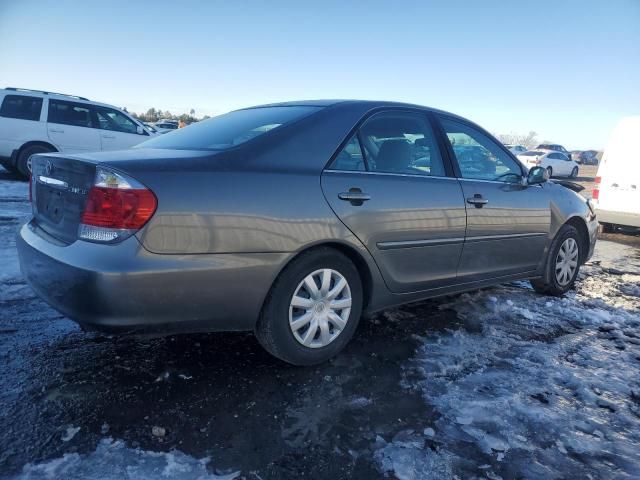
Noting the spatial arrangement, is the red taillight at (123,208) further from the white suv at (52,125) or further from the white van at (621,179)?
the white suv at (52,125)

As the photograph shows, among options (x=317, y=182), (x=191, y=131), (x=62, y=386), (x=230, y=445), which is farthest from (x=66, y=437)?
(x=191, y=131)

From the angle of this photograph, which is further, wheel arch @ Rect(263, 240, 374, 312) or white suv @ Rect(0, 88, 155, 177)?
white suv @ Rect(0, 88, 155, 177)

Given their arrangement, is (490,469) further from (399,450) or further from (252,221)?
(252,221)

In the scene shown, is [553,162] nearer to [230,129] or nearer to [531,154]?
[531,154]

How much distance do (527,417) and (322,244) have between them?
4.60 feet

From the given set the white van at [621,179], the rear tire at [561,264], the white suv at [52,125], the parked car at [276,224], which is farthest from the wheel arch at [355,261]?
the white suv at [52,125]

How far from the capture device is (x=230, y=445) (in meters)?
2.17

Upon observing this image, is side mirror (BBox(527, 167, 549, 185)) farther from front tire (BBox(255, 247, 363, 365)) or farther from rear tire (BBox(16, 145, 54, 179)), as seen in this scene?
rear tire (BBox(16, 145, 54, 179))

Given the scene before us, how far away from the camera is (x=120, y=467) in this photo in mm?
1977

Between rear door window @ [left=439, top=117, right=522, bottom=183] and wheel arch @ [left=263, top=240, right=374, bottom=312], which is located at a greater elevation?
rear door window @ [left=439, top=117, right=522, bottom=183]

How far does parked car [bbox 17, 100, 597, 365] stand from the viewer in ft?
7.40

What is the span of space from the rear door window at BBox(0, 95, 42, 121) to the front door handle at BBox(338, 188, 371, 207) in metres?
9.57

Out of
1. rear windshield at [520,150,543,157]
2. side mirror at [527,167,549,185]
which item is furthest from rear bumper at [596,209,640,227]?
rear windshield at [520,150,543,157]

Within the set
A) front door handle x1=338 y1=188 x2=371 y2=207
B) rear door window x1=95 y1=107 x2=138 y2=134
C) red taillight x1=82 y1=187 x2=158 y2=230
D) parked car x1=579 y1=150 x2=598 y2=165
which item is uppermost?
parked car x1=579 y1=150 x2=598 y2=165
